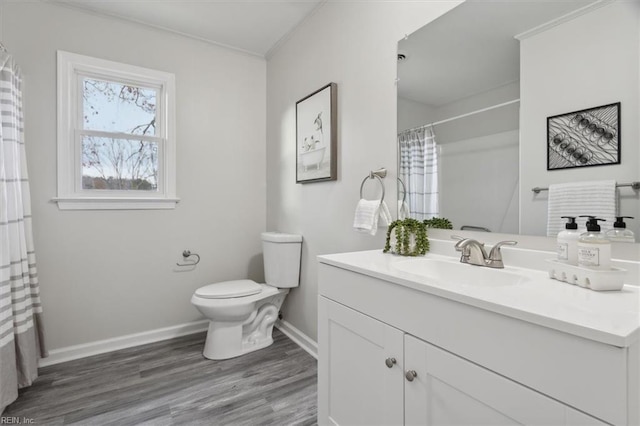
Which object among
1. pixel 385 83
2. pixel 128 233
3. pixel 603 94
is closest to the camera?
pixel 603 94

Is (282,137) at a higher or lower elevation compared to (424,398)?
higher

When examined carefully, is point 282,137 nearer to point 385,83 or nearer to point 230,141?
point 230,141

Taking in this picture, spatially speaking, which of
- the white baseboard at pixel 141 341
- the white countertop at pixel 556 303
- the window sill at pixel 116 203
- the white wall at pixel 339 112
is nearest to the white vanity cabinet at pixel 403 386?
the white countertop at pixel 556 303

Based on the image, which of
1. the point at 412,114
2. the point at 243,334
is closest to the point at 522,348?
the point at 412,114

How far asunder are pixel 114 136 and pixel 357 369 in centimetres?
239

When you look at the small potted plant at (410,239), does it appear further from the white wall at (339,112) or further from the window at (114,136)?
the window at (114,136)

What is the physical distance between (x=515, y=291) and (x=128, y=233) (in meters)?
2.51

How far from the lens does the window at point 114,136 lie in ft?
7.07

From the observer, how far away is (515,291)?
0.83 metres

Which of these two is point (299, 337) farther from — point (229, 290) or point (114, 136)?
point (114, 136)

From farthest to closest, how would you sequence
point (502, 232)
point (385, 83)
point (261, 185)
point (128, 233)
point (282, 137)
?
point (261, 185)
point (282, 137)
point (128, 233)
point (385, 83)
point (502, 232)

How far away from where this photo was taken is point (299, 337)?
239 centimetres

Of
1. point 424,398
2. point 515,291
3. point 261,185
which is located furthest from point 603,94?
point 261,185

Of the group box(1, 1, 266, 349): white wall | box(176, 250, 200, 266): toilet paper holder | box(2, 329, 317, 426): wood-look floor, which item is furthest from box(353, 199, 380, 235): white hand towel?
box(176, 250, 200, 266): toilet paper holder
